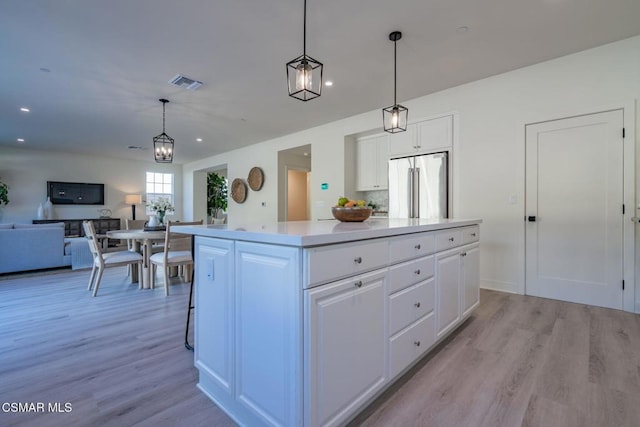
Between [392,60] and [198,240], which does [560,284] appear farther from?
[198,240]

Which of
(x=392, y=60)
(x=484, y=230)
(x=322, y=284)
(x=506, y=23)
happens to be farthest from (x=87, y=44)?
(x=484, y=230)

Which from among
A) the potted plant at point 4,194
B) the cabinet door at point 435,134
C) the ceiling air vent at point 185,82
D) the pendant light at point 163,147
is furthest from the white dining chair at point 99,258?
the potted plant at point 4,194

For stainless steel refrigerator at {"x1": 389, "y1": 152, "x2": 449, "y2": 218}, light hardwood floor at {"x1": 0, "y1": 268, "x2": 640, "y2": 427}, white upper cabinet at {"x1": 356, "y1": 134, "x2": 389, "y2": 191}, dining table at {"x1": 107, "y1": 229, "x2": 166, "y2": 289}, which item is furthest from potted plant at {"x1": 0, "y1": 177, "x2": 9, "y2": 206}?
stainless steel refrigerator at {"x1": 389, "y1": 152, "x2": 449, "y2": 218}

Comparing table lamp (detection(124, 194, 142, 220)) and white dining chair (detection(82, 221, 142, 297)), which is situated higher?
table lamp (detection(124, 194, 142, 220))

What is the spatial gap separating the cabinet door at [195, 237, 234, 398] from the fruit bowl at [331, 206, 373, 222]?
0.86 metres

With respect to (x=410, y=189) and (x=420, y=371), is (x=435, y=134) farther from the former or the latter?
(x=420, y=371)

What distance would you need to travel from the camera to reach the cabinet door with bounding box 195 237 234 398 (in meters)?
1.44

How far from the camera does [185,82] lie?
364 cm

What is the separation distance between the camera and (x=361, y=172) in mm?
5285

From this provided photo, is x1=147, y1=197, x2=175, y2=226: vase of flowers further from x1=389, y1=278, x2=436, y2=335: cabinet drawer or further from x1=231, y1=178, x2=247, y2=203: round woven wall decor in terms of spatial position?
x1=389, y1=278, x2=436, y2=335: cabinet drawer

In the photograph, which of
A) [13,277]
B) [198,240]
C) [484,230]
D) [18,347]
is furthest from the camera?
[13,277]

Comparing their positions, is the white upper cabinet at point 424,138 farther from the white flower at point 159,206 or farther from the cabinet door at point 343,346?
the white flower at point 159,206

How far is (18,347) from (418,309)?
9.54ft

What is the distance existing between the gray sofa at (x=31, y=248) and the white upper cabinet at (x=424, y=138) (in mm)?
5710
